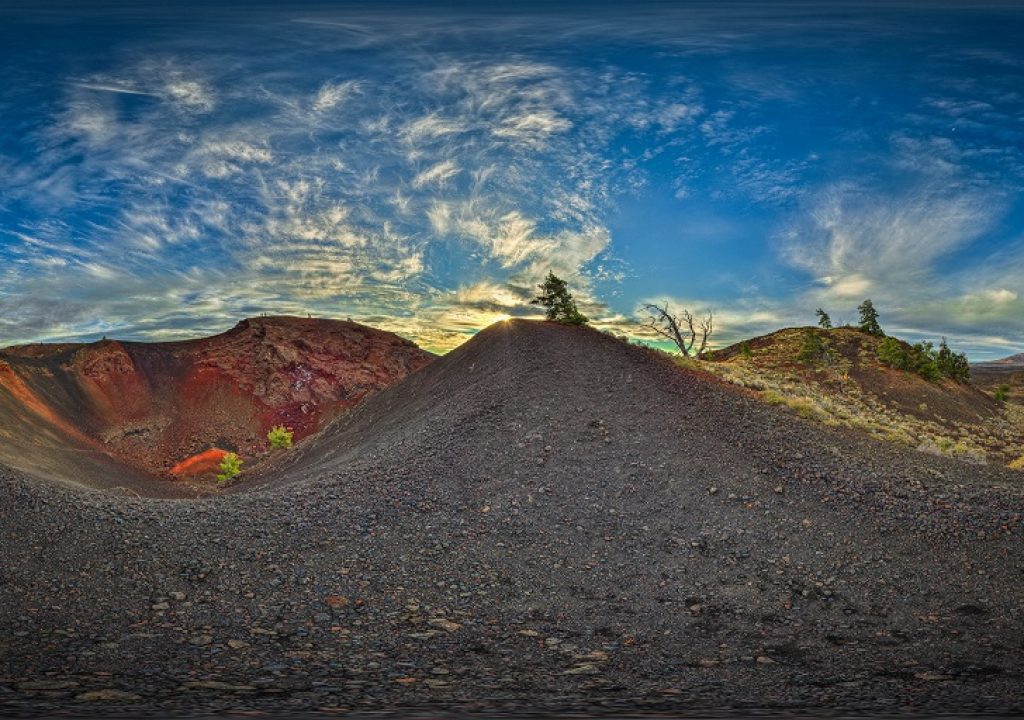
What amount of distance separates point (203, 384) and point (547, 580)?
68.8 meters

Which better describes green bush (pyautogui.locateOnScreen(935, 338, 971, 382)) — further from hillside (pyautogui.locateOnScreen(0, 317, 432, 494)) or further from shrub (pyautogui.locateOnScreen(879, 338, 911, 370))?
hillside (pyautogui.locateOnScreen(0, 317, 432, 494))

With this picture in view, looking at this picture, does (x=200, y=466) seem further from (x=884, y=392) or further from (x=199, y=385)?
(x=884, y=392)

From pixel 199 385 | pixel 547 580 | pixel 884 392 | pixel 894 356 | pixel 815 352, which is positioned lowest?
pixel 547 580

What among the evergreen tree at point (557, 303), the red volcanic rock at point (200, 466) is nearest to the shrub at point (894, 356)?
the evergreen tree at point (557, 303)

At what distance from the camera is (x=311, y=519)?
11.8 meters

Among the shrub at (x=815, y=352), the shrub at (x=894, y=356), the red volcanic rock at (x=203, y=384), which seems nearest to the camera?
the red volcanic rock at (x=203, y=384)

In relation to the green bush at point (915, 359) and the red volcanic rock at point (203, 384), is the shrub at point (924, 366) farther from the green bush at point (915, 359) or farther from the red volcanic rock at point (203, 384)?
the red volcanic rock at point (203, 384)

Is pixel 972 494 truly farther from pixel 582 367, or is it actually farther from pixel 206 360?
pixel 206 360

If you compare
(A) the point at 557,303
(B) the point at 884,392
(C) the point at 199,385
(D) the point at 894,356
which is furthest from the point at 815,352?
(C) the point at 199,385

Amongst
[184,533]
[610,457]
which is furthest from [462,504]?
[184,533]

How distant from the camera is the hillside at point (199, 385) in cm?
5406

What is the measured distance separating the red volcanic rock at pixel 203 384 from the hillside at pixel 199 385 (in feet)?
0.41

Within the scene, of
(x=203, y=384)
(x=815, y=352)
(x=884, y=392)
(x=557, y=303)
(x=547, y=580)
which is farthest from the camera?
(x=203, y=384)

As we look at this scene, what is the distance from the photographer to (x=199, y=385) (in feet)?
223
